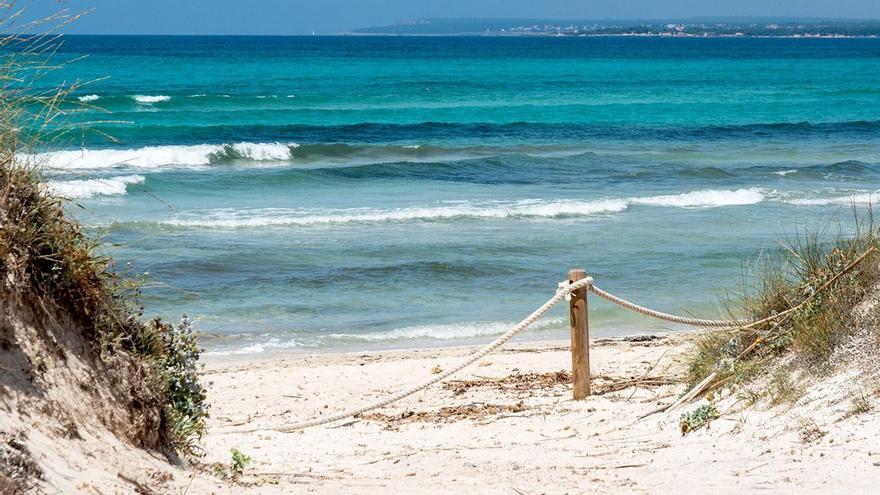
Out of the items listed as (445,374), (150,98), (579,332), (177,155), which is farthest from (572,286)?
(150,98)

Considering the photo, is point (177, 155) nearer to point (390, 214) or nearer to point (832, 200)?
point (390, 214)

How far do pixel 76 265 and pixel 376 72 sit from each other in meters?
57.8

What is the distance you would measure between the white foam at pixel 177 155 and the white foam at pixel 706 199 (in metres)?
11.0

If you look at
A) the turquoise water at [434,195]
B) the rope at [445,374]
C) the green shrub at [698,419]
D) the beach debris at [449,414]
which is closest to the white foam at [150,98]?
the turquoise water at [434,195]

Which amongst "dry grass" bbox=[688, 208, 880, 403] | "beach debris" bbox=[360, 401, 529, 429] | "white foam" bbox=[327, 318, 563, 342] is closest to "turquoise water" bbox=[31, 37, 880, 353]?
"white foam" bbox=[327, 318, 563, 342]

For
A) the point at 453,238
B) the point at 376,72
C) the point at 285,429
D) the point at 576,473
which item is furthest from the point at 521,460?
the point at 376,72

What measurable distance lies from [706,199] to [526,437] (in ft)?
45.2

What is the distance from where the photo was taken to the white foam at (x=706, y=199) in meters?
18.5

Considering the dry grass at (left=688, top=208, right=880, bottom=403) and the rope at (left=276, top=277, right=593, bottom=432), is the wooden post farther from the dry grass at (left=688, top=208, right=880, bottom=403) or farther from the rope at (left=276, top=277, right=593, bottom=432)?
the dry grass at (left=688, top=208, right=880, bottom=403)

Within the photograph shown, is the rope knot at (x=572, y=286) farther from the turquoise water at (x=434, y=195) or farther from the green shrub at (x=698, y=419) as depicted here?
the green shrub at (x=698, y=419)

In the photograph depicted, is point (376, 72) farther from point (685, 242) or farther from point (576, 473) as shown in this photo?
point (576, 473)

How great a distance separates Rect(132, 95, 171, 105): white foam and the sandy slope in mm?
30545

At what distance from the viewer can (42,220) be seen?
4.34 m

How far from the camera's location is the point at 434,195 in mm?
19375
